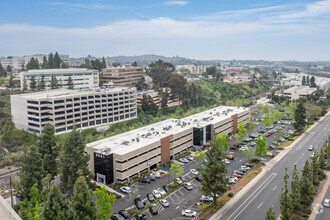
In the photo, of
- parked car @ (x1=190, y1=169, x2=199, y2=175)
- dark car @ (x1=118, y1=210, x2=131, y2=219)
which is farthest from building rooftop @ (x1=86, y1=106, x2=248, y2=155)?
dark car @ (x1=118, y1=210, x2=131, y2=219)

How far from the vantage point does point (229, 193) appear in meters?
42.8

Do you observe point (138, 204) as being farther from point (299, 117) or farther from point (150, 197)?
point (299, 117)

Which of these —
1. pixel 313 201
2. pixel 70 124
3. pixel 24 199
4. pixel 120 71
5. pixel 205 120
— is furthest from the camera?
pixel 120 71

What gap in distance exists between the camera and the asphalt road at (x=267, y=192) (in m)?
37.6

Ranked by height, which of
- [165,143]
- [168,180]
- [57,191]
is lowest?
[168,180]

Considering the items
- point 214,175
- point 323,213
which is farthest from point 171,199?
point 323,213

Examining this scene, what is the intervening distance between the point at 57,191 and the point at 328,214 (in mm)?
33368

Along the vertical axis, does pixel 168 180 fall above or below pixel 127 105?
below

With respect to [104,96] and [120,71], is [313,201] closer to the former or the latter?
[104,96]

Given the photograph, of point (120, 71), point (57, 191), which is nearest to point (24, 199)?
point (57, 191)

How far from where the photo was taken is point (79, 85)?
109562 mm

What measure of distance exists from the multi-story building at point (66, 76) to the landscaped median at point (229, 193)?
76.5 metres

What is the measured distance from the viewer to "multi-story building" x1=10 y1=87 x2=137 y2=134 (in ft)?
237

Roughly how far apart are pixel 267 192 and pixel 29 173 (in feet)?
113
